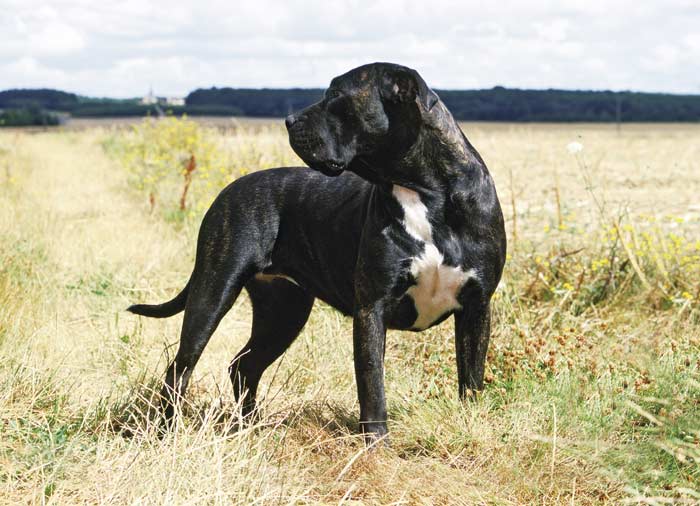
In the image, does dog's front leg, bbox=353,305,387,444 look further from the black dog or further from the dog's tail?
the dog's tail

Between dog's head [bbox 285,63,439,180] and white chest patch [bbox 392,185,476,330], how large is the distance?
0.21m

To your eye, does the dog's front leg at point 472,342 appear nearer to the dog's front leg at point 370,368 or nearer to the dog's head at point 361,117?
the dog's front leg at point 370,368

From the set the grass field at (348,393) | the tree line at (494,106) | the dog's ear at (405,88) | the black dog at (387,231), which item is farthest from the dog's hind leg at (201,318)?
the tree line at (494,106)

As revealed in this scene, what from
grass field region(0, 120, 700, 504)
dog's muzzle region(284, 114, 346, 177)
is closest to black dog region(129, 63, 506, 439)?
dog's muzzle region(284, 114, 346, 177)

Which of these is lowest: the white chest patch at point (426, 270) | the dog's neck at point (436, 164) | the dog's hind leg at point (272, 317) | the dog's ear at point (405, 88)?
the dog's hind leg at point (272, 317)

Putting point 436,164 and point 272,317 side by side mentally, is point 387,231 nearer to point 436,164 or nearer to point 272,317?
point 436,164

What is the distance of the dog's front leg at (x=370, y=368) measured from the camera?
12.0 feet

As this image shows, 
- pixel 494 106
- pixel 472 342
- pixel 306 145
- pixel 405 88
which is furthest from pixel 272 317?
pixel 494 106

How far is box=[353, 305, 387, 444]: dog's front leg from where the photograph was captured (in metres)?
3.65

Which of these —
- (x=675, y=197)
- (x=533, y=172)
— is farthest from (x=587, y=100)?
(x=675, y=197)

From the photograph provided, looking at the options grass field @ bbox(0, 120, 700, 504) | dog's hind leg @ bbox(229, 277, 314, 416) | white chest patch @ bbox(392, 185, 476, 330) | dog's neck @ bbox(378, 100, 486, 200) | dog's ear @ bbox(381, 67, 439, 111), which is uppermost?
dog's ear @ bbox(381, 67, 439, 111)

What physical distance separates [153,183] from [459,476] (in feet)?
28.0

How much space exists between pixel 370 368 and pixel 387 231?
55 cm

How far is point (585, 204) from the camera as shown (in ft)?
34.2
